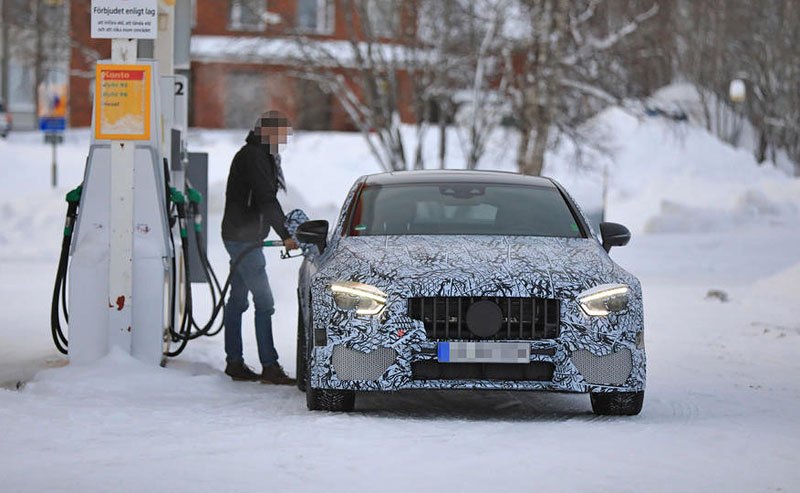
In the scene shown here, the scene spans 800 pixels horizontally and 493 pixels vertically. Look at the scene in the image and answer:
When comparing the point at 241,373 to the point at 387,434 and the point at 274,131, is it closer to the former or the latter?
the point at 274,131

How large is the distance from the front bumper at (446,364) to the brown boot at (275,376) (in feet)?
7.15

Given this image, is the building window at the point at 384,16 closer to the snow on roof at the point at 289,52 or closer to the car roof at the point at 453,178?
the snow on roof at the point at 289,52

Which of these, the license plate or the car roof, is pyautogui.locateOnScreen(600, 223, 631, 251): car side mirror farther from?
the license plate

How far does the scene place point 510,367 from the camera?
8078 mm

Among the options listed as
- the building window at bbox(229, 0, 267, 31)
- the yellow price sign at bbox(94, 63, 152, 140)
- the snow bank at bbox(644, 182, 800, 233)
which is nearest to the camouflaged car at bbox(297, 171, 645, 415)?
the yellow price sign at bbox(94, 63, 152, 140)

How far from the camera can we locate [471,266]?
324 inches

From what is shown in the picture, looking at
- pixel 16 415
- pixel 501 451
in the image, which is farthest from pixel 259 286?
pixel 501 451

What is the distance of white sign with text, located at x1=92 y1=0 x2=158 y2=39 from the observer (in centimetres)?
965

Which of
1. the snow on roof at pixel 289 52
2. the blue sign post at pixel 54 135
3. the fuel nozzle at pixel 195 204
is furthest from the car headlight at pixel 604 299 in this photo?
the blue sign post at pixel 54 135

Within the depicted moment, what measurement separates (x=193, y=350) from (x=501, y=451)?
211 inches

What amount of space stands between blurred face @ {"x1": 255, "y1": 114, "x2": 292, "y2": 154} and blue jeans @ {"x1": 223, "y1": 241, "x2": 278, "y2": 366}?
2.23 feet

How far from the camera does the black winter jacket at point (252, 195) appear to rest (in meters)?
10.2

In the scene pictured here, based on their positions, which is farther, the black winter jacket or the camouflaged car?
the black winter jacket

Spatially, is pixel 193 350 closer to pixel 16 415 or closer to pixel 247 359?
pixel 247 359
